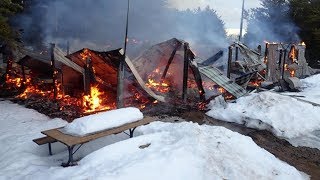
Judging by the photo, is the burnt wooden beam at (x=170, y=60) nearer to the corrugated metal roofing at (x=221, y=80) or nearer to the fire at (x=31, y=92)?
the corrugated metal roofing at (x=221, y=80)

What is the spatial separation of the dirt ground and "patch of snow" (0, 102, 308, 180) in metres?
0.79

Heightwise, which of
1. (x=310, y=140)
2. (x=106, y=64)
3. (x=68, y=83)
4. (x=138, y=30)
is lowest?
(x=310, y=140)

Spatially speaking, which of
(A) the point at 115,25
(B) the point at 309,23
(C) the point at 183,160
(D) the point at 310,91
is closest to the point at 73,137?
(C) the point at 183,160

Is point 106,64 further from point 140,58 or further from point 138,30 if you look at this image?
point 138,30

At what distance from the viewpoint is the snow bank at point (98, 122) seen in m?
7.32

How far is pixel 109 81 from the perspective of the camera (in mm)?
14750

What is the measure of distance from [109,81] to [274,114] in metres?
7.70

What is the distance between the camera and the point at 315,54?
35.4 m

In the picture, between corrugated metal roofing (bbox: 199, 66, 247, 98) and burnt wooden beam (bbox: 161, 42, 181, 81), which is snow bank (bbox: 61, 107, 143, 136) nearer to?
burnt wooden beam (bbox: 161, 42, 181, 81)

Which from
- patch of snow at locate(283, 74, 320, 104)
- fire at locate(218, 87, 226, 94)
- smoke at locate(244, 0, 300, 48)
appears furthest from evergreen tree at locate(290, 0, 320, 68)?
fire at locate(218, 87, 226, 94)

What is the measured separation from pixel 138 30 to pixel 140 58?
2946 cm

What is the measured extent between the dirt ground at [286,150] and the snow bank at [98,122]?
12.7ft

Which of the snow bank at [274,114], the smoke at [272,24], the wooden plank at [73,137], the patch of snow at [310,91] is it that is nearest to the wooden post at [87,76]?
the snow bank at [274,114]

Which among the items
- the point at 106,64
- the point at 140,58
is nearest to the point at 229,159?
the point at 106,64
